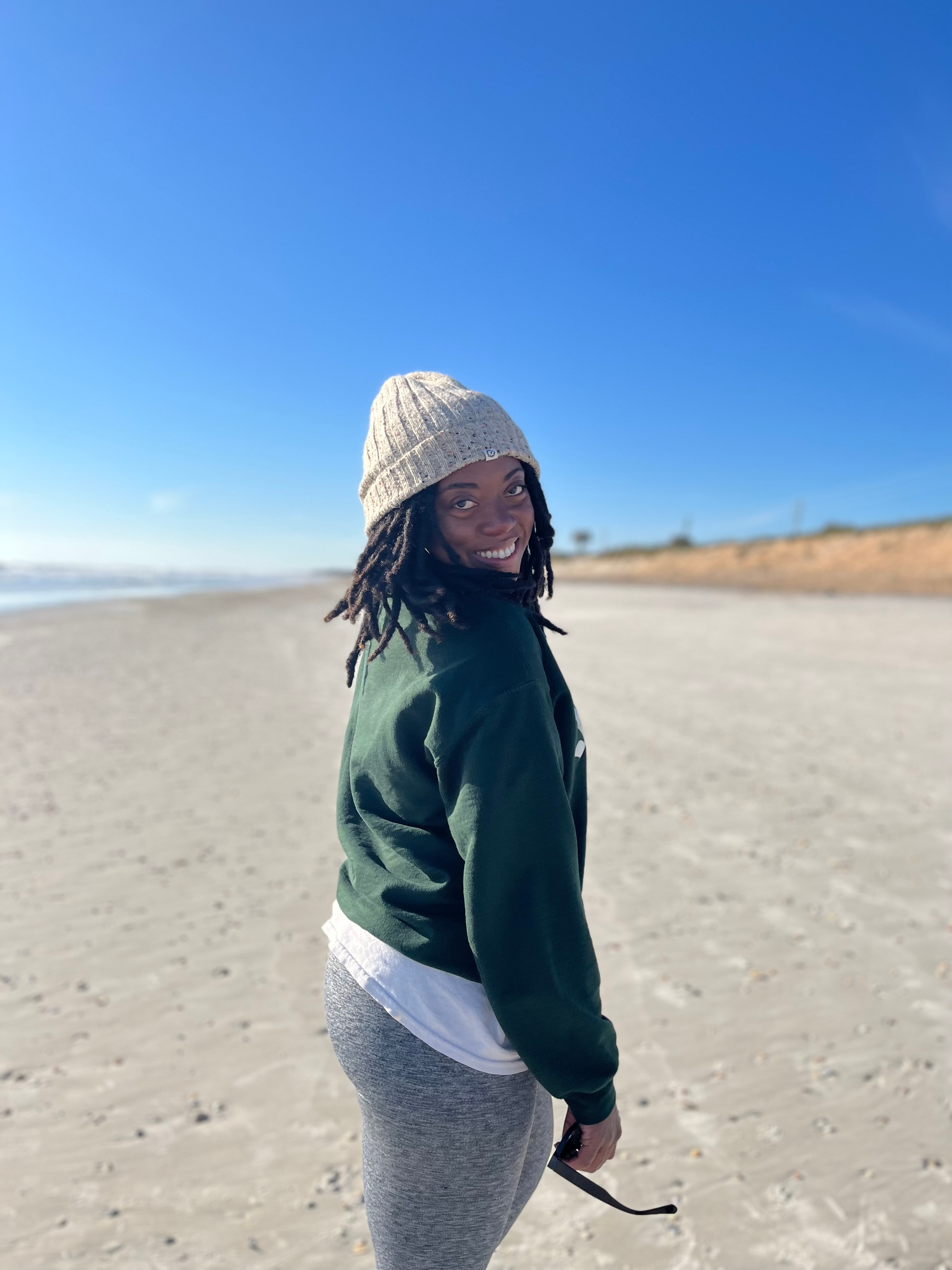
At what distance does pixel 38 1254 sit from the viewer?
7.75 feet

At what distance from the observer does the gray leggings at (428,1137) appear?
1324 millimetres

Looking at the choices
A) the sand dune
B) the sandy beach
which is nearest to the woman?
the sandy beach

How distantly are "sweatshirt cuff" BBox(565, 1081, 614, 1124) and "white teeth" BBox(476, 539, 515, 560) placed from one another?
36.7 inches

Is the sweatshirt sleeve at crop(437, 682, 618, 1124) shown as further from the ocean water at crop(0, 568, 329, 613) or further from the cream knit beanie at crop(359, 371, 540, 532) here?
the ocean water at crop(0, 568, 329, 613)

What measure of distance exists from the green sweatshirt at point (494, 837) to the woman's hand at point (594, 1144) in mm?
22

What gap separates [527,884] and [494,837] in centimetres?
10

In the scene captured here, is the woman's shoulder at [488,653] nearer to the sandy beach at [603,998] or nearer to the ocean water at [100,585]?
the sandy beach at [603,998]

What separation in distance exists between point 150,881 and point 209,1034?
68.4 inches

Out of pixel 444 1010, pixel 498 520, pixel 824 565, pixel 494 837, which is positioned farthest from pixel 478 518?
pixel 824 565

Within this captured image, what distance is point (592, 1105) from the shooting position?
1.33 m

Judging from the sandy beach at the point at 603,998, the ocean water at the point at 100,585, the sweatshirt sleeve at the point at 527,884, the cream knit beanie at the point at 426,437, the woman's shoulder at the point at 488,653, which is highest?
the cream knit beanie at the point at 426,437

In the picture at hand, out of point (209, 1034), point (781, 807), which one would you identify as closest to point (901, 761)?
point (781, 807)

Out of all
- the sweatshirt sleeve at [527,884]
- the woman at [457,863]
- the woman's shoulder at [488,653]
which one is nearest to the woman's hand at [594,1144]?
the woman at [457,863]

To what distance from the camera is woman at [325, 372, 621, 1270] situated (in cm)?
119
